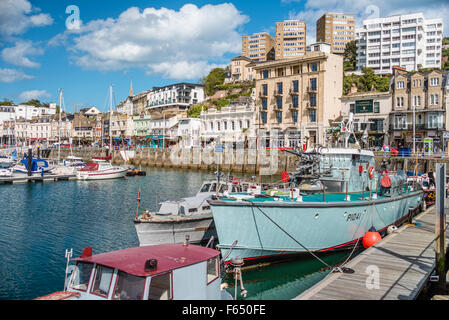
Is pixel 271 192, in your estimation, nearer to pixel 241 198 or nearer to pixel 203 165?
pixel 241 198

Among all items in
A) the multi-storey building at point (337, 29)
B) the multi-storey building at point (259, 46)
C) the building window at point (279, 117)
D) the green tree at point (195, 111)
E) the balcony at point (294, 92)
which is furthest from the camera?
the multi-storey building at point (259, 46)

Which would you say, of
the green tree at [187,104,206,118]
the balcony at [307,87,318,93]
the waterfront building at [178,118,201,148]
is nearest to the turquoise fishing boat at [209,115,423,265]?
the balcony at [307,87,318,93]

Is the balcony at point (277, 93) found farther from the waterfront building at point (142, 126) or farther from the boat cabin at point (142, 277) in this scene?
the boat cabin at point (142, 277)

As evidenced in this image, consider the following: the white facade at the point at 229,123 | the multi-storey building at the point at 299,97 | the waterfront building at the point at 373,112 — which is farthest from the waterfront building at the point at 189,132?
Answer: the waterfront building at the point at 373,112

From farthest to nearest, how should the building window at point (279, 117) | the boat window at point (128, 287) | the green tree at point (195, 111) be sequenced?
the green tree at point (195, 111) → the building window at point (279, 117) → the boat window at point (128, 287)

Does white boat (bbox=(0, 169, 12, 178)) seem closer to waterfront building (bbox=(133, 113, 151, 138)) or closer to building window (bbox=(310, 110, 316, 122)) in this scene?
building window (bbox=(310, 110, 316, 122))

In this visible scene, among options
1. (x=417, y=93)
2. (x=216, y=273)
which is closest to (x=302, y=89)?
(x=417, y=93)

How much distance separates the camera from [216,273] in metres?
10.3

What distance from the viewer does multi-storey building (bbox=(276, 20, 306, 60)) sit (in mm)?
138250

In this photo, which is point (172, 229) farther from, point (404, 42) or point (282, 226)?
point (404, 42)

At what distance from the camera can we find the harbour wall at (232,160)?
48541mm

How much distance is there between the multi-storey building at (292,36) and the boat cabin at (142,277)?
13646cm

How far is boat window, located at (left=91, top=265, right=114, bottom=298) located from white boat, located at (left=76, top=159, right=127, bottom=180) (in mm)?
46426

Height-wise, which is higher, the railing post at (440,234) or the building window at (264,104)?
the building window at (264,104)
